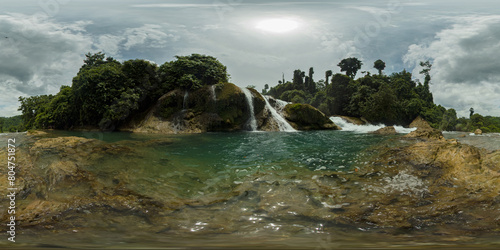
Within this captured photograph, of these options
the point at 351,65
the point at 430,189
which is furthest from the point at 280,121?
the point at 351,65

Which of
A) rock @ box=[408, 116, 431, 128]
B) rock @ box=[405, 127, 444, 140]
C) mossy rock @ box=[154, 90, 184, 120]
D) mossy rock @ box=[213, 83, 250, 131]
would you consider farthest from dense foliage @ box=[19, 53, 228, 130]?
rock @ box=[408, 116, 431, 128]

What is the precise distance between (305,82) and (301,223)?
67.2 metres

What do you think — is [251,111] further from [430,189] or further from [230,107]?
[430,189]

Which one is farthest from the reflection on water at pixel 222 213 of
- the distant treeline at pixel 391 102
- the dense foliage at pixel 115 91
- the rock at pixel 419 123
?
the rock at pixel 419 123

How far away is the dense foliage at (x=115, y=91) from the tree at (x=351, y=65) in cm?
3953

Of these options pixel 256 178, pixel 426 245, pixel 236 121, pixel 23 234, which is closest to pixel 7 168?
pixel 23 234

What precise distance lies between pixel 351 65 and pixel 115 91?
49.5 metres

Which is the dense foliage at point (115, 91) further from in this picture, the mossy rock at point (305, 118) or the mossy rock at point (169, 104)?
the mossy rock at point (305, 118)

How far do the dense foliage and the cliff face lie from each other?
138 centimetres

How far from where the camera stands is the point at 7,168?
424cm

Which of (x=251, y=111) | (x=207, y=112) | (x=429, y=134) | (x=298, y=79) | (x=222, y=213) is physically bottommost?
(x=222, y=213)

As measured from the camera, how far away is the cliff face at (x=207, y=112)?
20.6 m

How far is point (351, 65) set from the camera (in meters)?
55.1

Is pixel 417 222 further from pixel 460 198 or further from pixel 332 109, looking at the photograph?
pixel 332 109
